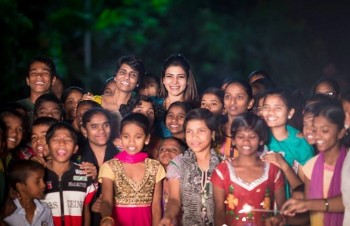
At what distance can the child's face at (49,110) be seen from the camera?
7602 mm

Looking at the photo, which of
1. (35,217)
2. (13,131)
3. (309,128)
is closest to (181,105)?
(309,128)

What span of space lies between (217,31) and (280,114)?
14.2 m

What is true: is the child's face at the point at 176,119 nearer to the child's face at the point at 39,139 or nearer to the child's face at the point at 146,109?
the child's face at the point at 146,109

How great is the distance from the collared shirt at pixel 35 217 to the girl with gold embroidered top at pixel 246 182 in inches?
53.5

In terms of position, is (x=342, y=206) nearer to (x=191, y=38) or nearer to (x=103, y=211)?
(x=103, y=211)

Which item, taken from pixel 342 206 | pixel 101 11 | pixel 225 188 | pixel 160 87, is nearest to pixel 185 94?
pixel 160 87

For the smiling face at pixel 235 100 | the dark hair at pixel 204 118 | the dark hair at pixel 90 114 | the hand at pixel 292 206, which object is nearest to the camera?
the hand at pixel 292 206

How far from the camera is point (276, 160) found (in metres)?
6.48

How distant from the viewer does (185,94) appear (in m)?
7.97

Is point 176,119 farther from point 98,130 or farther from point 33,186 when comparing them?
point 33,186

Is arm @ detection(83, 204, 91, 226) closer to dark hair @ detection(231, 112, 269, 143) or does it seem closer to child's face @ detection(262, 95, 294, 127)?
dark hair @ detection(231, 112, 269, 143)

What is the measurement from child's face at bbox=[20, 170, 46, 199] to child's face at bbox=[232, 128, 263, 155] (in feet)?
5.25

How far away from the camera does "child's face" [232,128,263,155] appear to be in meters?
6.40

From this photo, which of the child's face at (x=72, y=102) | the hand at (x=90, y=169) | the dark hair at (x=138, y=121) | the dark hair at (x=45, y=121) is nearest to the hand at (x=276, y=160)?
the dark hair at (x=138, y=121)
